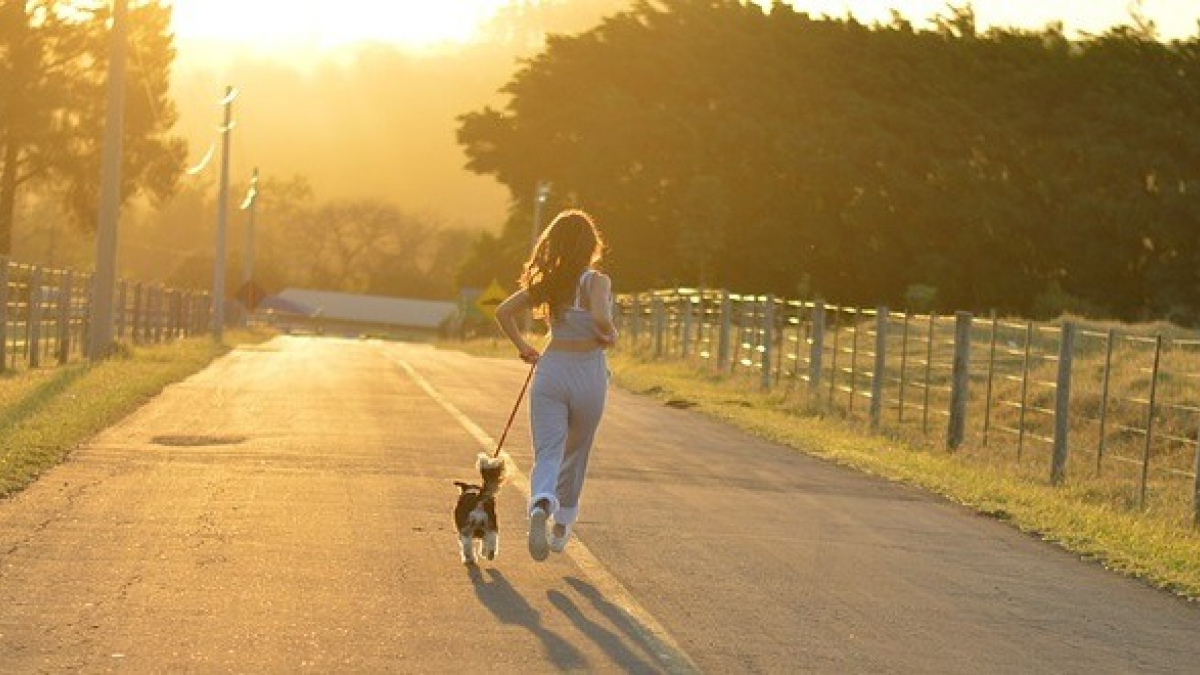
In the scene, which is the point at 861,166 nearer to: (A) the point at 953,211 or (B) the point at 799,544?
(A) the point at 953,211

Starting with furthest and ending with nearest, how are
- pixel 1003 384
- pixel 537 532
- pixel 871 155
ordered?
pixel 871 155, pixel 1003 384, pixel 537 532

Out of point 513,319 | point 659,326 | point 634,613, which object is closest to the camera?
point 634,613

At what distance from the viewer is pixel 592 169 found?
2928 inches

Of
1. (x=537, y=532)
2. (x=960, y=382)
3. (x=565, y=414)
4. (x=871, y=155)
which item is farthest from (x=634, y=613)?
(x=871, y=155)

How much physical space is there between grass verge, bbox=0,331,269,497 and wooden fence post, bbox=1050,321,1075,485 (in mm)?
8861

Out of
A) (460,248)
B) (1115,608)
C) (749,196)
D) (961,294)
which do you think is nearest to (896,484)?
(1115,608)

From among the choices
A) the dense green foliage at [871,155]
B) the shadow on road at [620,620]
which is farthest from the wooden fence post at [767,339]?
the dense green foliage at [871,155]

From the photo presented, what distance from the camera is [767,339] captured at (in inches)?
1395

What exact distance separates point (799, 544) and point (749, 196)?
59703 millimetres

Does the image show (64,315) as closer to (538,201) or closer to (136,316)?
(136,316)

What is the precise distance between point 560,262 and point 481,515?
133 centimetres

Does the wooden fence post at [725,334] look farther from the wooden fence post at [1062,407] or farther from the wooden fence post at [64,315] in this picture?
the wooden fence post at [1062,407]

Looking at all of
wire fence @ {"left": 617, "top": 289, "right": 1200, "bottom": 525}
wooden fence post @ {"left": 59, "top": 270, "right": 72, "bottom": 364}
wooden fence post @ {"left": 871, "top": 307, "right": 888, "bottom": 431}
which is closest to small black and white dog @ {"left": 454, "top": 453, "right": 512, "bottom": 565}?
wire fence @ {"left": 617, "top": 289, "right": 1200, "bottom": 525}

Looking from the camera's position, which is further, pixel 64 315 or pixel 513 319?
pixel 64 315
